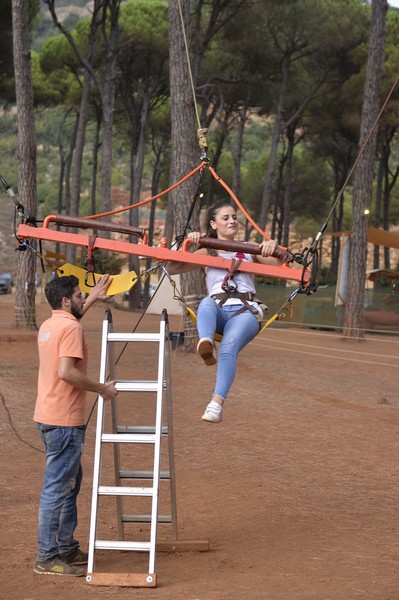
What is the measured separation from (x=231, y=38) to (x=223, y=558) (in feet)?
106

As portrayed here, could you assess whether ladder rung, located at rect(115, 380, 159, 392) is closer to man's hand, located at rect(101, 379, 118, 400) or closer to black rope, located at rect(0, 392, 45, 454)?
man's hand, located at rect(101, 379, 118, 400)

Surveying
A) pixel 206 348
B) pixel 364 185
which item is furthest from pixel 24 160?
pixel 206 348

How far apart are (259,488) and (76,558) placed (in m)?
2.79

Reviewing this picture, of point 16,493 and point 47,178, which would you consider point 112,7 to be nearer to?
point 16,493

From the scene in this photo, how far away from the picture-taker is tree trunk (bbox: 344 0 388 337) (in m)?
22.5

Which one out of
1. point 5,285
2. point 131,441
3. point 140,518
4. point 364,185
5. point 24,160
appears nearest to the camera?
point 131,441

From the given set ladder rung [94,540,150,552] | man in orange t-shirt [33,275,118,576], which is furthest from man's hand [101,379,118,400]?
ladder rung [94,540,150,552]

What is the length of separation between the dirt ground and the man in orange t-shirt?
241 mm

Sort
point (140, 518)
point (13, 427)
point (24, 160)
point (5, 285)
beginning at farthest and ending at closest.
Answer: point (5, 285)
point (24, 160)
point (13, 427)
point (140, 518)

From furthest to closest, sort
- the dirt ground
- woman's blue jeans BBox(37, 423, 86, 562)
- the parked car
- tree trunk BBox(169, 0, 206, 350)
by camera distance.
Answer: the parked car
tree trunk BBox(169, 0, 206, 350)
woman's blue jeans BBox(37, 423, 86, 562)
the dirt ground

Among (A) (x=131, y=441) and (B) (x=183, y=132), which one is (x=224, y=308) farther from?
(B) (x=183, y=132)

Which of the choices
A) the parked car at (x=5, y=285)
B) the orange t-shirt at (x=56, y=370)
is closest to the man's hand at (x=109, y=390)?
the orange t-shirt at (x=56, y=370)

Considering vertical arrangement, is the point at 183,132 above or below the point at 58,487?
above

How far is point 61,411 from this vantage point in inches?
232
